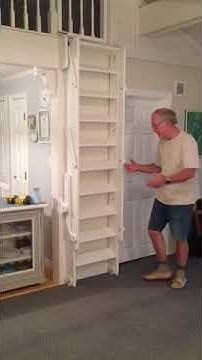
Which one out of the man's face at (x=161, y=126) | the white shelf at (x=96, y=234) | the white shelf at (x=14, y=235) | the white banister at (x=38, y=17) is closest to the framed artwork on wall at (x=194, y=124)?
the man's face at (x=161, y=126)

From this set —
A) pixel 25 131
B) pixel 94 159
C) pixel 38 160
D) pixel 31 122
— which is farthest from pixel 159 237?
pixel 25 131

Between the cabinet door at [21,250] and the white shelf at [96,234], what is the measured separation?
0.42 metres

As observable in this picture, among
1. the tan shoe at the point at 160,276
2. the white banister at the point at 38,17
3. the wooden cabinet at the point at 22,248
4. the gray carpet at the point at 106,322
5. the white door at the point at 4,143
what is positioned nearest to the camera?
the gray carpet at the point at 106,322

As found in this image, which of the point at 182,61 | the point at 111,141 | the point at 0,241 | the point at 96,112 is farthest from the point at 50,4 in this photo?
the point at 0,241

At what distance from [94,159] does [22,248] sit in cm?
113

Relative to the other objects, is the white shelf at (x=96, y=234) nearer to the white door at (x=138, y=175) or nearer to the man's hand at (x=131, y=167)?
the white door at (x=138, y=175)

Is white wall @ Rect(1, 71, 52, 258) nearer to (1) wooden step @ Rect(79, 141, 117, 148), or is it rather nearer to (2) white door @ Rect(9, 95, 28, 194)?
(2) white door @ Rect(9, 95, 28, 194)

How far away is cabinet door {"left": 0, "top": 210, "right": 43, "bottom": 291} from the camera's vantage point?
397 centimetres

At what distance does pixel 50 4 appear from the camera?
3.81 m

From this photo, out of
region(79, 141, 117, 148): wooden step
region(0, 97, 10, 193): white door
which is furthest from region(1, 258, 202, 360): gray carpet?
region(0, 97, 10, 193): white door

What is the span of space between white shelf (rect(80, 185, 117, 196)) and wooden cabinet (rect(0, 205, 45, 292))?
0.43m

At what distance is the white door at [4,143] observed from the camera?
18.4ft

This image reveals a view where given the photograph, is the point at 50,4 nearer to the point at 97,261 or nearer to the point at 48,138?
the point at 48,138

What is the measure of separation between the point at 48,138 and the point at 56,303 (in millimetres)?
1702
